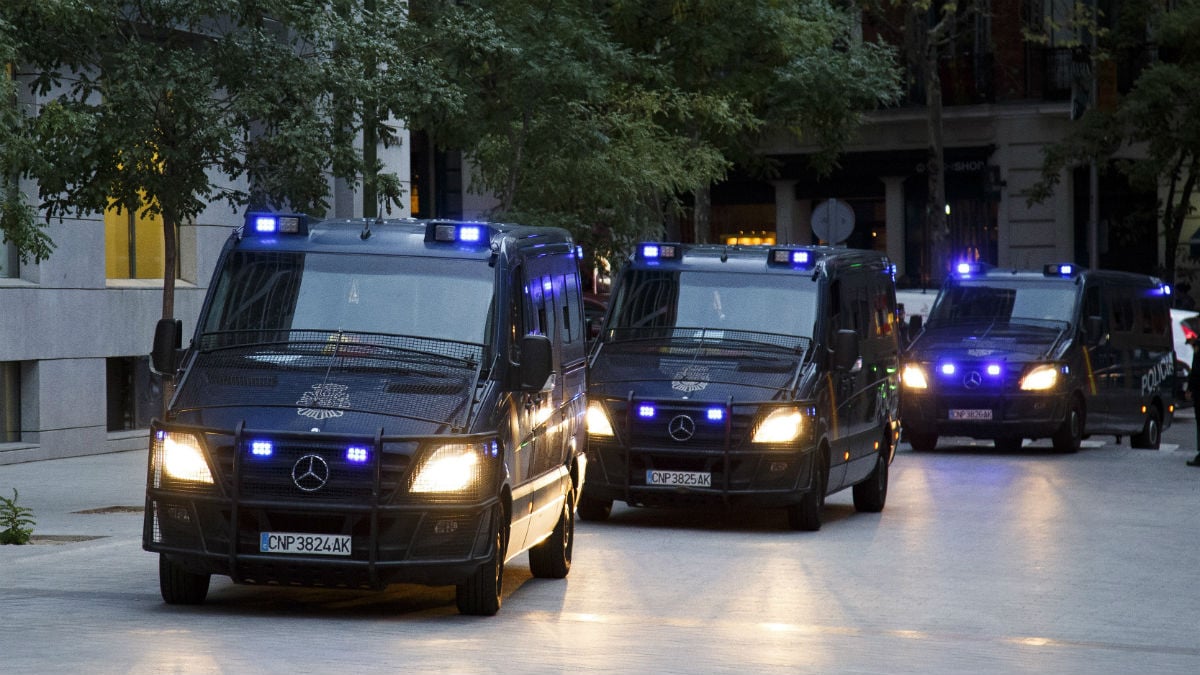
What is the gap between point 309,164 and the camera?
16484 mm

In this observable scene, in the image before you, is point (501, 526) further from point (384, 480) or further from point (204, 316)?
point (204, 316)

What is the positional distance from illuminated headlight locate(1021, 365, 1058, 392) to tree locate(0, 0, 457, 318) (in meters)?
9.89

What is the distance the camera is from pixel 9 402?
74.2 feet

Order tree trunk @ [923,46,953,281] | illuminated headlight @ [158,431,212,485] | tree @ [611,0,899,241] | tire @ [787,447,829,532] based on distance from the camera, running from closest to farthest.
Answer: illuminated headlight @ [158,431,212,485] → tire @ [787,447,829,532] → tree @ [611,0,899,241] → tree trunk @ [923,46,953,281]

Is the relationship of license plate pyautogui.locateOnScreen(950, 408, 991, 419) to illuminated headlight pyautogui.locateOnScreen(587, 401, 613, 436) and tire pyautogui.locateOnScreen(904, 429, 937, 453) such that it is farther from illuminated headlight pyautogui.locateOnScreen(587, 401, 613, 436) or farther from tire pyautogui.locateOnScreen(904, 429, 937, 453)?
illuminated headlight pyautogui.locateOnScreen(587, 401, 613, 436)

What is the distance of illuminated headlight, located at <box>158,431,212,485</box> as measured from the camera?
418 inches

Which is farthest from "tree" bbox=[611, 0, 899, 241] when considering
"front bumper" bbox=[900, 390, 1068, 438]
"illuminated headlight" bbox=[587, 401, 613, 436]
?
"illuminated headlight" bbox=[587, 401, 613, 436]

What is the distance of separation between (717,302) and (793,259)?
0.69 meters

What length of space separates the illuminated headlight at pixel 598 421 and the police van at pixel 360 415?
11.5 feet

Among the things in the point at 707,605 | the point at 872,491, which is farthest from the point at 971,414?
the point at 707,605

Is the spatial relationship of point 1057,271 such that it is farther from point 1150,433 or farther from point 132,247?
point 132,247

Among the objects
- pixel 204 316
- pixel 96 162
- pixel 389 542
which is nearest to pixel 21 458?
pixel 96 162

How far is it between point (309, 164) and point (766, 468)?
416 centimetres

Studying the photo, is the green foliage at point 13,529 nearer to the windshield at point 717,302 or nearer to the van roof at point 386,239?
the van roof at point 386,239
